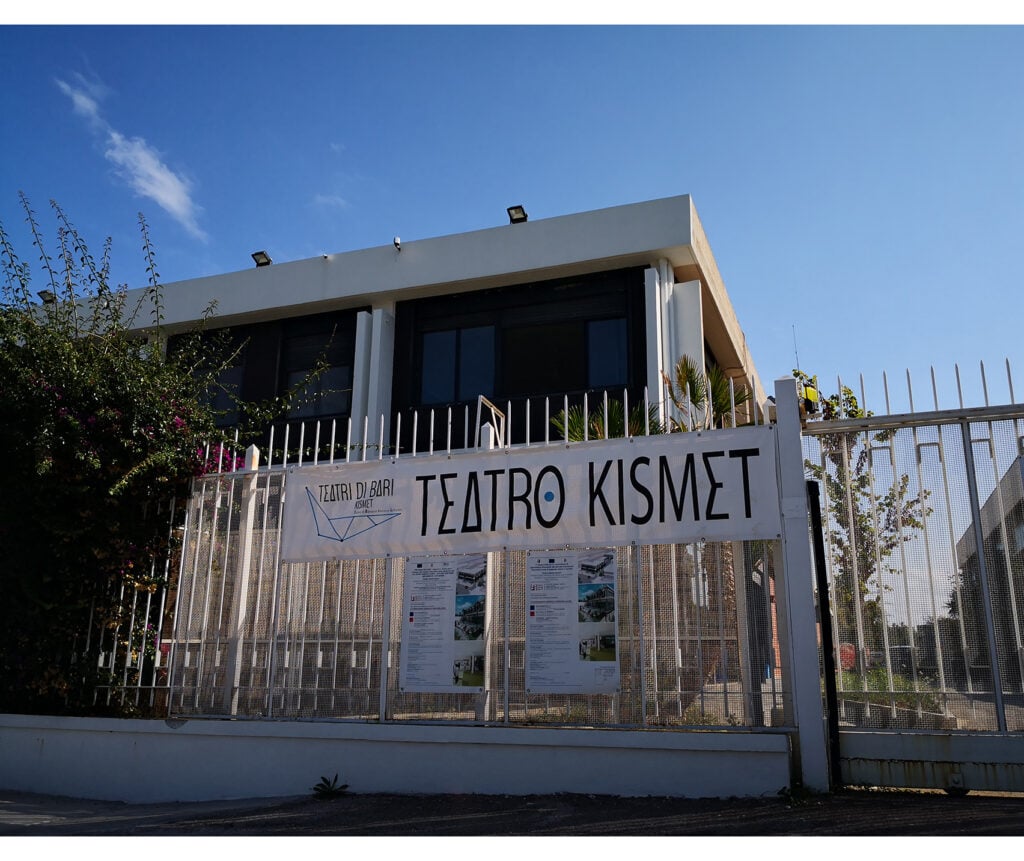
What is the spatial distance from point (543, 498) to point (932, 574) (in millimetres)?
2535

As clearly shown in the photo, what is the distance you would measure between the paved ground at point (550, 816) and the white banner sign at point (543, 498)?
163 cm

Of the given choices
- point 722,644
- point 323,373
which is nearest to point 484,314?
point 323,373

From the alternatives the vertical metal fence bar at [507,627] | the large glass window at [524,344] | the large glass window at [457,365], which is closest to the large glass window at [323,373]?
the large glass window at [524,344]

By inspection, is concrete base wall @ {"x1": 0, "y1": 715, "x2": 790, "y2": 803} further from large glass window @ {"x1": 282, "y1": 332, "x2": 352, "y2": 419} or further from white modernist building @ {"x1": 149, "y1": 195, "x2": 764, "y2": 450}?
large glass window @ {"x1": 282, "y1": 332, "x2": 352, "y2": 419}

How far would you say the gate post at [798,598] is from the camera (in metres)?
5.26

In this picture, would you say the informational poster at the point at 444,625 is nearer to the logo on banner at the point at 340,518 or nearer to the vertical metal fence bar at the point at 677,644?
the logo on banner at the point at 340,518

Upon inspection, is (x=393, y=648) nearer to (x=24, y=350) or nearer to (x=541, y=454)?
(x=541, y=454)

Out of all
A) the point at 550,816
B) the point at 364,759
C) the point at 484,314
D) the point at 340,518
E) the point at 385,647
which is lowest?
the point at 550,816

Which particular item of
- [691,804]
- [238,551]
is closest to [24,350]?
[238,551]

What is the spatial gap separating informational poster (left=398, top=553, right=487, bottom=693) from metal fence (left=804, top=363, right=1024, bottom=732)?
2.39m

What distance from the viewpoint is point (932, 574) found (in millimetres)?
5297

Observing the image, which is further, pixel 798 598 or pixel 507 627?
pixel 507 627

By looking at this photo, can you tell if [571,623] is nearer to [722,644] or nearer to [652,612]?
[652,612]

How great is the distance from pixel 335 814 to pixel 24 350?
481 cm
